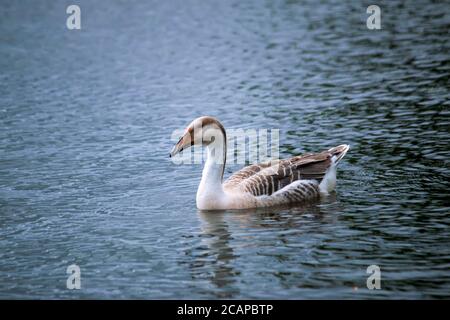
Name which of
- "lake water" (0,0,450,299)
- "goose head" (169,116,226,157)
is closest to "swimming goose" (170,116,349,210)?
"goose head" (169,116,226,157)

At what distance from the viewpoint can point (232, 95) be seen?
24906 millimetres

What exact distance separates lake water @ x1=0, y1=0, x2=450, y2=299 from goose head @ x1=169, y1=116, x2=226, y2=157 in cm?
129

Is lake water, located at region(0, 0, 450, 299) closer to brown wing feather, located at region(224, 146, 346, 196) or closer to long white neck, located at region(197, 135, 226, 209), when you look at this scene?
long white neck, located at region(197, 135, 226, 209)

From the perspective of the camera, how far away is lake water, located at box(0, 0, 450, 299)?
13.0m

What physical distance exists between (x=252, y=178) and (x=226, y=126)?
569 cm

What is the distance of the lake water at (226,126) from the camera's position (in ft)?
42.7

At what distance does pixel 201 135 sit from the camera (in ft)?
52.2

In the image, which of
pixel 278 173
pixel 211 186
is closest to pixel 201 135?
pixel 211 186

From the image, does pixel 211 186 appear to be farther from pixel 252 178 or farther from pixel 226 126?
pixel 226 126

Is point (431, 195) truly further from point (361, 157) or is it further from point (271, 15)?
point (271, 15)

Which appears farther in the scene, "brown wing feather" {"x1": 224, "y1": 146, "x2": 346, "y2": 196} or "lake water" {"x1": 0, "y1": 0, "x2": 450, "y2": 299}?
"brown wing feather" {"x1": 224, "y1": 146, "x2": 346, "y2": 196}

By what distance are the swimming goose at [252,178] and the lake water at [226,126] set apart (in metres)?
0.36

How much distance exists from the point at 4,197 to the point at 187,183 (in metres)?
3.69

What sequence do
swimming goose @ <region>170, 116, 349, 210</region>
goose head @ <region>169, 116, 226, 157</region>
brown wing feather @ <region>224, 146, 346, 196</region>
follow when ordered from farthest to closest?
1. brown wing feather @ <region>224, 146, 346, 196</region>
2. swimming goose @ <region>170, 116, 349, 210</region>
3. goose head @ <region>169, 116, 226, 157</region>
